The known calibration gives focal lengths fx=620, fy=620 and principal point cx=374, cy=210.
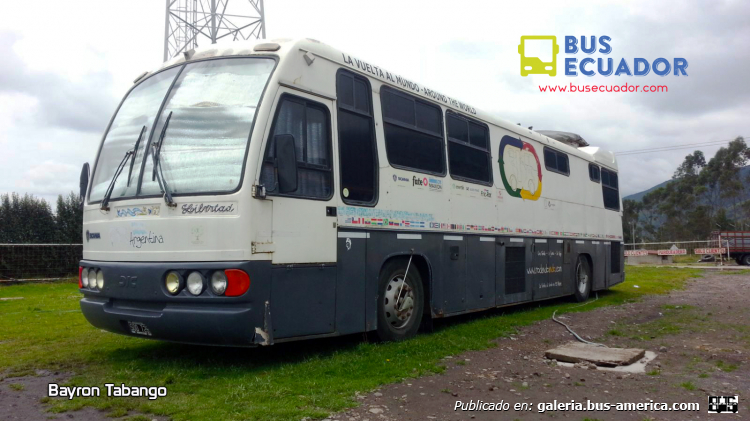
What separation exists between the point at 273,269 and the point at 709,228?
217ft

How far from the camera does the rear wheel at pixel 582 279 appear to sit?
1384 centimetres

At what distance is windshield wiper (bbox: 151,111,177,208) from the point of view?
5.84 m

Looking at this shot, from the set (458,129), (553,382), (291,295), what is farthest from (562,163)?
(291,295)

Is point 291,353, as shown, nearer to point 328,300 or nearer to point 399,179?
point 328,300

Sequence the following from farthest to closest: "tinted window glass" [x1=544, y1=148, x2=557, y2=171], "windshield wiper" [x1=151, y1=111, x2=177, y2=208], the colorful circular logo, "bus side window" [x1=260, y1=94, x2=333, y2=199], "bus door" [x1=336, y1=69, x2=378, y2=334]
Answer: "tinted window glass" [x1=544, y1=148, x2=557, y2=171]
the colorful circular logo
"bus door" [x1=336, y1=69, x2=378, y2=334]
"bus side window" [x1=260, y1=94, x2=333, y2=199]
"windshield wiper" [x1=151, y1=111, x2=177, y2=208]

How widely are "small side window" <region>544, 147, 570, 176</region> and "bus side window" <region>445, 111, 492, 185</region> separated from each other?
9.12ft

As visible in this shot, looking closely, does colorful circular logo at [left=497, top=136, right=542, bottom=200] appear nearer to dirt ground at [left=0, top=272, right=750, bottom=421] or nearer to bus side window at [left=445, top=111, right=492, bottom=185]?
bus side window at [left=445, top=111, right=492, bottom=185]

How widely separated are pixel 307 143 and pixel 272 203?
0.87 meters

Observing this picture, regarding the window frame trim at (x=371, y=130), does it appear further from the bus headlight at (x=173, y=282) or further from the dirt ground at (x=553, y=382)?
the dirt ground at (x=553, y=382)

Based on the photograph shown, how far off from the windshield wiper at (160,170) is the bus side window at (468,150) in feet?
14.0

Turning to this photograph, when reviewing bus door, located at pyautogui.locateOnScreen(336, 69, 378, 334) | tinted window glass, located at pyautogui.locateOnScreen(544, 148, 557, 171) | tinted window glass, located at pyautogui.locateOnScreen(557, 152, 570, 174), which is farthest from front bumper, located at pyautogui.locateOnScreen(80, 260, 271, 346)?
tinted window glass, located at pyautogui.locateOnScreen(557, 152, 570, 174)

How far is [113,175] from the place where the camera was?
6.62 metres

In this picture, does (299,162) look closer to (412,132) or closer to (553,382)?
(412,132)

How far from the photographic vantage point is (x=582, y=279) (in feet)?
46.6
